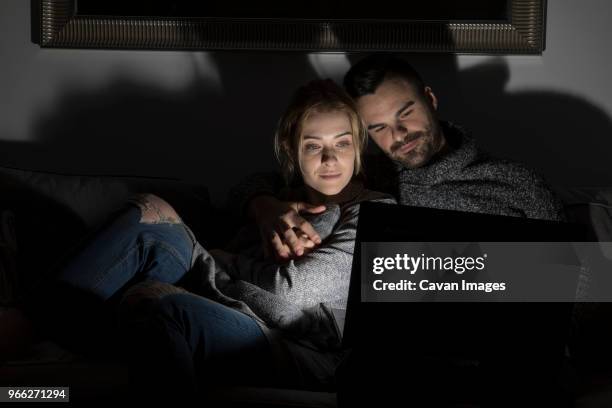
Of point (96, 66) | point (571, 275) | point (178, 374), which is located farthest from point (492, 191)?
point (96, 66)

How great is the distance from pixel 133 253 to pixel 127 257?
0.02m

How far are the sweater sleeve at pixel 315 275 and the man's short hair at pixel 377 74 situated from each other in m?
0.42

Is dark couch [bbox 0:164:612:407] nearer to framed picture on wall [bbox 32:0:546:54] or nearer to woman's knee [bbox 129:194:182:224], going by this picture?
woman's knee [bbox 129:194:182:224]

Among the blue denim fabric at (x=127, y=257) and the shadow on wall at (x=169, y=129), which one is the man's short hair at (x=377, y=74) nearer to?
the shadow on wall at (x=169, y=129)

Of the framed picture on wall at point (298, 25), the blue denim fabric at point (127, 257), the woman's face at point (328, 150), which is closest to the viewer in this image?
the blue denim fabric at point (127, 257)

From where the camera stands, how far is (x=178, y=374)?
1052 mm

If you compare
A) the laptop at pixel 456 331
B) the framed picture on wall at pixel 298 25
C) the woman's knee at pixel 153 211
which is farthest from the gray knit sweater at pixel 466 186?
the laptop at pixel 456 331

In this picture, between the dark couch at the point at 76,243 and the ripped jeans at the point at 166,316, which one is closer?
the ripped jeans at the point at 166,316

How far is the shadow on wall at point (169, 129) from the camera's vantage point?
2035 mm

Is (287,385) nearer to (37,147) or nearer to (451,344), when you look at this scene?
(451,344)

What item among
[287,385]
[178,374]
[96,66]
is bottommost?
[287,385]

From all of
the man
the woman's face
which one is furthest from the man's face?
A: the woman's face

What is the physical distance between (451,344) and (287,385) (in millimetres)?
314

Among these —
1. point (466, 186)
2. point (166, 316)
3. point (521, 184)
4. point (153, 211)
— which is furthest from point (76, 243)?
point (521, 184)
